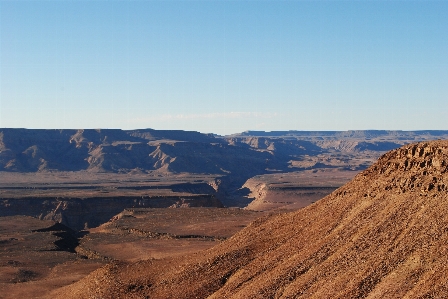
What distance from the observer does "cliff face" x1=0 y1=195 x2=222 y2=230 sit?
3319 inches

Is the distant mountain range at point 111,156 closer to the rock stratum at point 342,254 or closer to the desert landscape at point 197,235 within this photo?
the desert landscape at point 197,235

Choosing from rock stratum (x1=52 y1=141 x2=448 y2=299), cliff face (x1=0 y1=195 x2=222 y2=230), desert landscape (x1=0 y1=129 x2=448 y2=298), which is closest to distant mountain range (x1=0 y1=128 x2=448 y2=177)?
desert landscape (x1=0 y1=129 x2=448 y2=298)

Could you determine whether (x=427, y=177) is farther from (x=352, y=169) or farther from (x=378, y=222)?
(x=352, y=169)

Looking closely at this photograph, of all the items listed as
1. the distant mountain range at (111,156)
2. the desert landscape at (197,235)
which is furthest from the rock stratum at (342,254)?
the distant mountain range at (111,156)

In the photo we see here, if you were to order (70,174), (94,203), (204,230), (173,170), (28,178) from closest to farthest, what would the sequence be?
(204,230)
(94,203)
(28,178)
(70,174)
(173,170)

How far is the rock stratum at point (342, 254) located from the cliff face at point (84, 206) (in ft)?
163

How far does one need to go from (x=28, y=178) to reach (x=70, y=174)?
1330cm

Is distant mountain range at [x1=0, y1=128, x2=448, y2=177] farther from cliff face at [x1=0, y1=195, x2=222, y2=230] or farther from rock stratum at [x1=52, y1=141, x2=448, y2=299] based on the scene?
rock stratum at [x1=52, y1=141, x2=448, y2=299]

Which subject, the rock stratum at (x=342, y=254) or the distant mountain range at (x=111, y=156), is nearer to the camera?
the rock stratum at (x=342, y=254)

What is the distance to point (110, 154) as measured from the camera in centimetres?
16662

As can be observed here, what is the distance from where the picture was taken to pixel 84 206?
86.8 m

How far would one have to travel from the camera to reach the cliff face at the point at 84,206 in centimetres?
8431

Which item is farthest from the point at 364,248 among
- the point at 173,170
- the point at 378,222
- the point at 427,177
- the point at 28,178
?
the point at 173,170

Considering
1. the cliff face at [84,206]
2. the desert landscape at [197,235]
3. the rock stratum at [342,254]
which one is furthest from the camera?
the cliff face at [84,206]
